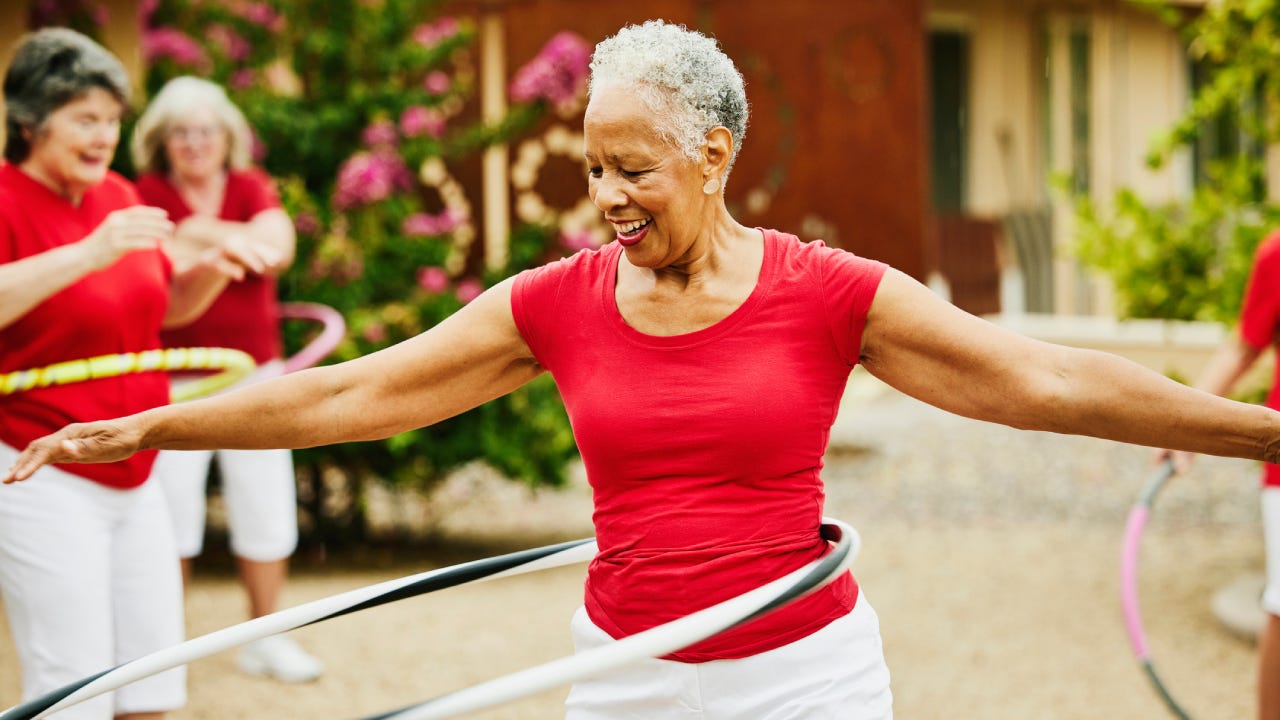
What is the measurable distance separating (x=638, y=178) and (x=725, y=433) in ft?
1.53

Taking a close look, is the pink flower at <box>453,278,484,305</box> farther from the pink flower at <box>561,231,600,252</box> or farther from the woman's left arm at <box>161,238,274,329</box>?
the woman's left arm at <box>161,238,274,329</box>

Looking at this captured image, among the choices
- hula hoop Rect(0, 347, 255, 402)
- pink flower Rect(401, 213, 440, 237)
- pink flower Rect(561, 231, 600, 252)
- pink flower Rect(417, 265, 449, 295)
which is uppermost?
pink flower Rect(401, 213, 440, 237)

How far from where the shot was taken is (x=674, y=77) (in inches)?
95.9

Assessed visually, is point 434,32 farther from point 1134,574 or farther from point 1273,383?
point 1273,383

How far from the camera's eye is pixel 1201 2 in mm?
12273

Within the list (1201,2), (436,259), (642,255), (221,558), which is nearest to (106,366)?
(642,255)

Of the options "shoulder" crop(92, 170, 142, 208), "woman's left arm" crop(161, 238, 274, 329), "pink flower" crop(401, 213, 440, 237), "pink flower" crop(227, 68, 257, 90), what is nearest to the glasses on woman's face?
"woman's left arm" crop(161, 238, 274, 329)

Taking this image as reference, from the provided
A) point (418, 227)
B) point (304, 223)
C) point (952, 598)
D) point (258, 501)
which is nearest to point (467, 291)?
point (418, 227)

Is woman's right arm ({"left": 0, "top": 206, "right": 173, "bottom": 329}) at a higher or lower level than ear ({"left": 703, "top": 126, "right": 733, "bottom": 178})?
lower

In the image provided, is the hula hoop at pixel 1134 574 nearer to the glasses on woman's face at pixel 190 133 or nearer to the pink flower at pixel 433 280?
the glasses on woman's face at pixel 190 133

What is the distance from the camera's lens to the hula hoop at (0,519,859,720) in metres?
2.24

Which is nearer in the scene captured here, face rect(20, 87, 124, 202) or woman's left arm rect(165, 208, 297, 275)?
face rect(20, 87, 124, 202)

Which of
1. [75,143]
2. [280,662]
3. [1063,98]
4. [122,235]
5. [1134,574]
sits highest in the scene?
[1063,98]

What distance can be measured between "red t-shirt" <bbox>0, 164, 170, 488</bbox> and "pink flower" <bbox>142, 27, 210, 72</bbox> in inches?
168
